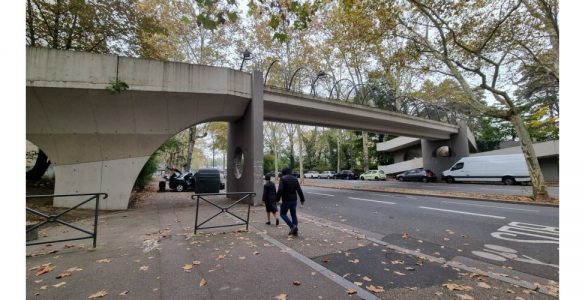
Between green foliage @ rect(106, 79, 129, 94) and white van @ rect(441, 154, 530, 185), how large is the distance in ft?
84.3

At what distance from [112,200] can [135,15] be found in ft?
31.6

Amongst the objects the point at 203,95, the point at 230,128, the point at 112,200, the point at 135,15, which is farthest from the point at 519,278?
the point at 135,15

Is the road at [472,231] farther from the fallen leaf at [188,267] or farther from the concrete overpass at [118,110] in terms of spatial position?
the concrete overpass at [118,110]

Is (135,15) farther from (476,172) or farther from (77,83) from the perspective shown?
(476,172)

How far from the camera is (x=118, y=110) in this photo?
10.1 metres

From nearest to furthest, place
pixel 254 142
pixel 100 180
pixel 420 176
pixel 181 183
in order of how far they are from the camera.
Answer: pixel 100 180 → pixel 254 142 → pixel 181 183 → pixel 420 176

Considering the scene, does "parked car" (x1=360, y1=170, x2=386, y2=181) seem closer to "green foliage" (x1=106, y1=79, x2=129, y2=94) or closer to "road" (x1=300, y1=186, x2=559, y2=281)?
"road" (x1=300, y1=186, x2=559, y2=281)

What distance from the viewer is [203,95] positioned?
436 inches

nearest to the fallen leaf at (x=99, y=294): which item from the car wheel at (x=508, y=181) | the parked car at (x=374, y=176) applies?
the car wheel at (x=508, y=181)

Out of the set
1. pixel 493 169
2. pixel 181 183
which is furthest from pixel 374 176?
pixel 181 183

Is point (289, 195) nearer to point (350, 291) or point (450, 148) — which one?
point (350, 291)

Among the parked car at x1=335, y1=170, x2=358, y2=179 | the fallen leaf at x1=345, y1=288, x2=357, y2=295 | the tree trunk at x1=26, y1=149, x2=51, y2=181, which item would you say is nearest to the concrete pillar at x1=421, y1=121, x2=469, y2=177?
the parked car at x1=335, y1=170, x2=358, y2=179

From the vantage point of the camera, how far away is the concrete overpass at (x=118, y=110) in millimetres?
9070

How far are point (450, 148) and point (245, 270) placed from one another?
3015 centimetres
